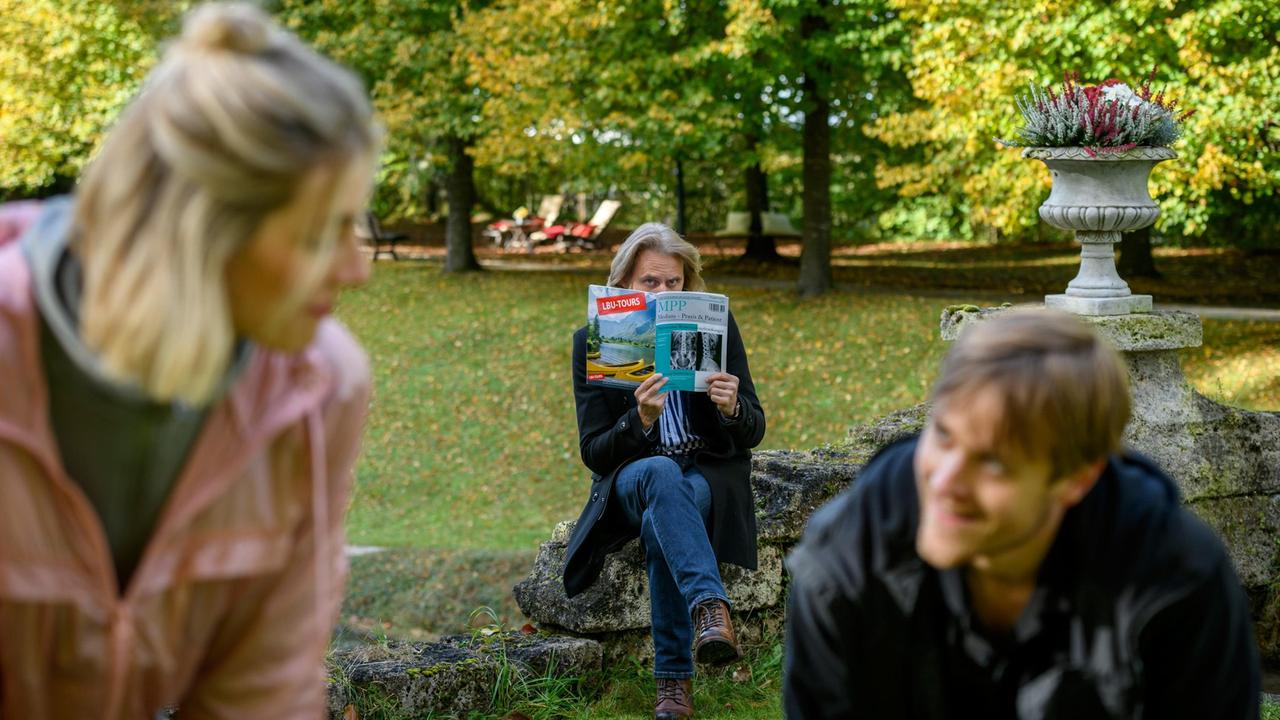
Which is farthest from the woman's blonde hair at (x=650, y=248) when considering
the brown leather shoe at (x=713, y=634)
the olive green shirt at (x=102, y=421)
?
the olive green shirt at (x=102, y=421)

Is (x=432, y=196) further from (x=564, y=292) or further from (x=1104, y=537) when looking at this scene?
(x=1104, y=537)

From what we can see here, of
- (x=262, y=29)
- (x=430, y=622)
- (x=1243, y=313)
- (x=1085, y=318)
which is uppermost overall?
(x=262, y=29)

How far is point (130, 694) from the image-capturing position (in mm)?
1755

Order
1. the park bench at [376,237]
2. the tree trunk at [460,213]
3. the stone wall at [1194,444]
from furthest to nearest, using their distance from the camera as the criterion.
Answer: the park bench at [376,237] < the tree trunk at [460,213] < the stone wall at [1194,444]

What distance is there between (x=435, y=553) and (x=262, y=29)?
9.22 m

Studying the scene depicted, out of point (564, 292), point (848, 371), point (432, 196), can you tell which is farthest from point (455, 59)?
point (432, 196)

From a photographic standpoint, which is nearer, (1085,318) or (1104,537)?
(1104,537)

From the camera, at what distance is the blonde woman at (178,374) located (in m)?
1.49

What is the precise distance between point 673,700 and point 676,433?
96 centimetres

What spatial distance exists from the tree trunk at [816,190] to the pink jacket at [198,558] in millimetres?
15216

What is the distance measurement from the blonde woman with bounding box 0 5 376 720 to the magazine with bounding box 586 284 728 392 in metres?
2.91

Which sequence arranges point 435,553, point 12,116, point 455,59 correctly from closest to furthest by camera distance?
point 435,553, point 455,59, point 12,116

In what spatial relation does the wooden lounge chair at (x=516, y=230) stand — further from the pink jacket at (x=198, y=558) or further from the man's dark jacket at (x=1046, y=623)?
the pink jacket at (x=198, y=558)

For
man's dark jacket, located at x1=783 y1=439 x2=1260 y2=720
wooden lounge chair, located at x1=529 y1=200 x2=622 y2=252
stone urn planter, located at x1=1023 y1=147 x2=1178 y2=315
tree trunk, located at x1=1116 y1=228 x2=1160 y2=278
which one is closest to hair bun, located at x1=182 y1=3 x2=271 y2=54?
man's dark jacket, located at x1=783 y1=439 x2=1260 y2=720
